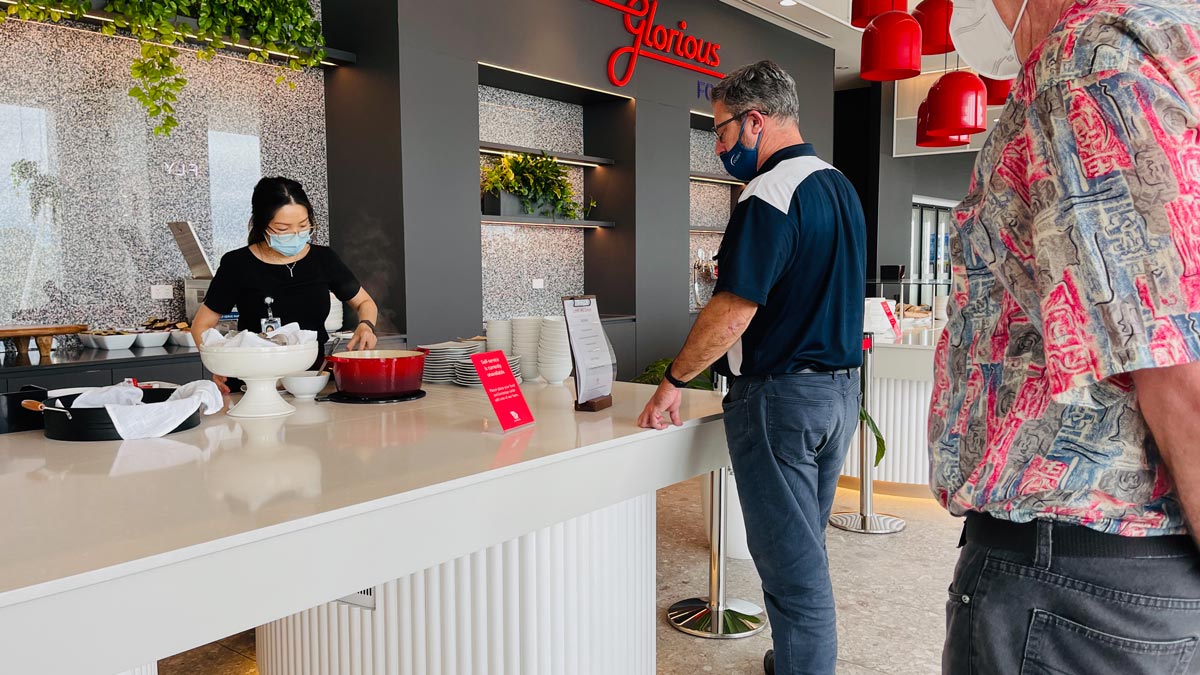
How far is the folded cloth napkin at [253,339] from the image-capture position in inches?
74.0

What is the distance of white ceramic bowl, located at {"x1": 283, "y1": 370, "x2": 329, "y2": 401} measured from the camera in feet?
7.41

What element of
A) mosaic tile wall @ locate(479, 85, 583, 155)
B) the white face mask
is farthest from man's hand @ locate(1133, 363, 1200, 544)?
mosaic tile wall @ locate(479, 85, 583, 155)

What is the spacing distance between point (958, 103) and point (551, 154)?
2.67 metres

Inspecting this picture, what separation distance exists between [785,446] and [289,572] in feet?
4.02

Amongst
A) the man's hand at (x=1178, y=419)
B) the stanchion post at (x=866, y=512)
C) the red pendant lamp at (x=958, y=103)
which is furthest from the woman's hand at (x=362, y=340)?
the red pendant lamp at (x=958, y=103)

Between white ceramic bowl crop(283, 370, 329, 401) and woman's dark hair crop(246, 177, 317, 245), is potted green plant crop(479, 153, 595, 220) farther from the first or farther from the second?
white ceramic bowl crop(283, 370, 329, 401)

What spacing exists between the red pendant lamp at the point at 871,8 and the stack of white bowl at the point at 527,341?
1.92 meters

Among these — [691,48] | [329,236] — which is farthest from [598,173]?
[329,236]

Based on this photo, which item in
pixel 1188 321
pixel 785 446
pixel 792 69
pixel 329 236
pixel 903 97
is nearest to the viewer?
pixel 1188 321

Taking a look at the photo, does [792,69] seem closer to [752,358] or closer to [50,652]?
[752,358]

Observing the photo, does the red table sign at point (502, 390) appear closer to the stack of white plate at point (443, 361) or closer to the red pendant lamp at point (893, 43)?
the stack of white plate at point (443, 361)

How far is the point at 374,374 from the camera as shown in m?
2.22

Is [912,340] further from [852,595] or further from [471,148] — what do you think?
[471,148]

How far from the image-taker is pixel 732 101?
2.26 metres
